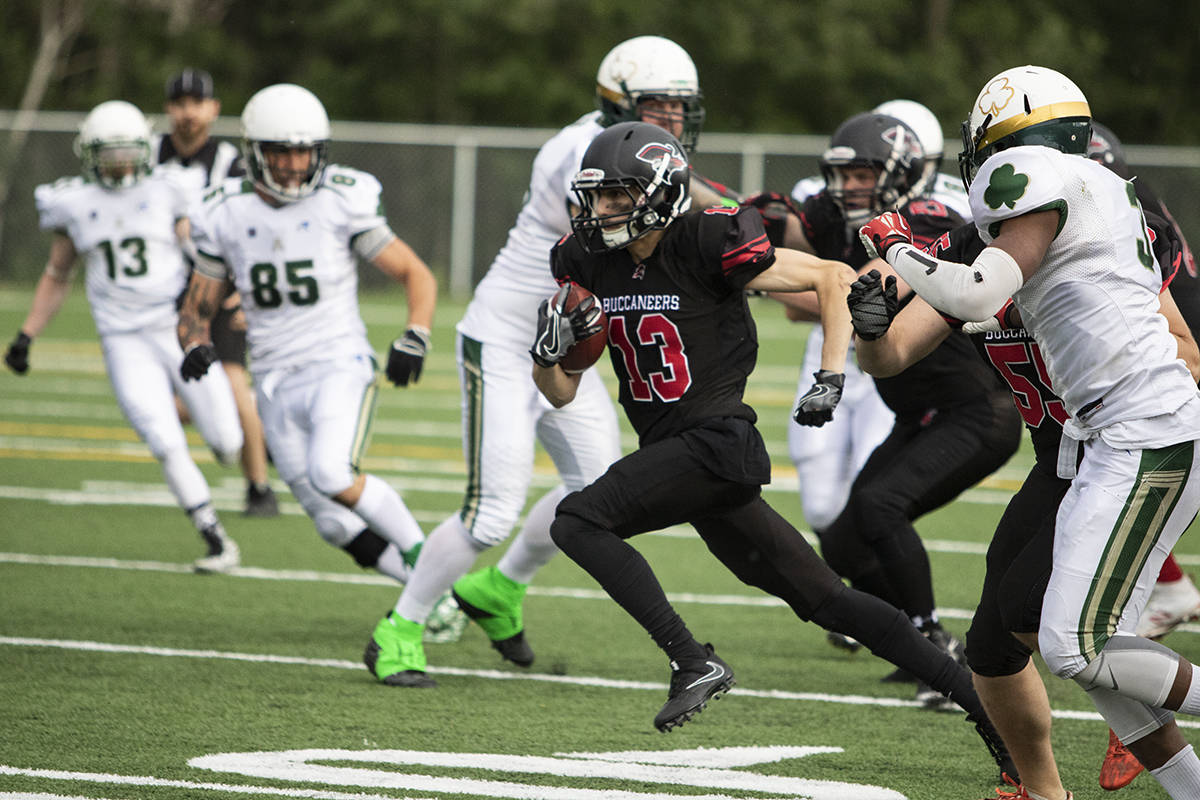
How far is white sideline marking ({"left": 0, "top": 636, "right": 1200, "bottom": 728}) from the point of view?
5.04 metres

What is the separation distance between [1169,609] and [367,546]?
2.82 metres

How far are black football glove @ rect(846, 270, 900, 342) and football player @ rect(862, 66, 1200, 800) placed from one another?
8 centimetres

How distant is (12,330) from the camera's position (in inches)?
683

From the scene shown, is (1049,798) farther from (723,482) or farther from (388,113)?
(388,113)

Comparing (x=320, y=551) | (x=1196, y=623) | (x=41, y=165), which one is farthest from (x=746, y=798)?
(x=41, y=165)

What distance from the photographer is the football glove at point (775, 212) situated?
5652 millimetres

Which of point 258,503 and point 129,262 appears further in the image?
point 258,503

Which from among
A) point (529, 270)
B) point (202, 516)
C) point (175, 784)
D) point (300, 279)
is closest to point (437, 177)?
point (202, 516)

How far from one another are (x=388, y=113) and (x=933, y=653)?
2291cm

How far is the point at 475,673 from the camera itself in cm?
537

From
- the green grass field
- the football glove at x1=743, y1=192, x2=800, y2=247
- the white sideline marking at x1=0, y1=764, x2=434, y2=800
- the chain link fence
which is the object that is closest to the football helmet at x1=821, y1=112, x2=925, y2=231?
the football glove at x1=743, y1=192, x2=800, y2=247

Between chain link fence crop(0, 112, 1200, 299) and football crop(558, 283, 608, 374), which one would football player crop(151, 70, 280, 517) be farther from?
chain link fence crop(0, 112, 1200, 299)

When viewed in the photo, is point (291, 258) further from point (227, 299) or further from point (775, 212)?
point (227, 299)

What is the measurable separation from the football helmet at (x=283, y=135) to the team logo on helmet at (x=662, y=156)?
2.06m
